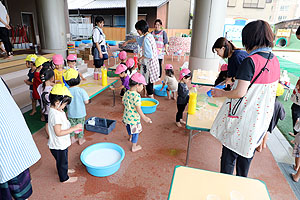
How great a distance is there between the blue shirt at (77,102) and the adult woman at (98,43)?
196 centimetres

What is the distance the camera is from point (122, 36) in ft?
65.7

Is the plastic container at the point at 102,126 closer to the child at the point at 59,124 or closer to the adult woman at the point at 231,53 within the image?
the child at the point at 59,124

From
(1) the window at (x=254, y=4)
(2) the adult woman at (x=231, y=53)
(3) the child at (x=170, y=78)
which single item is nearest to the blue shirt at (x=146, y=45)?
(3) the child at (x=170, y=78)

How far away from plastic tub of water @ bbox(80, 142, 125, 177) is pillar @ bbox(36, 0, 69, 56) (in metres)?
5.70

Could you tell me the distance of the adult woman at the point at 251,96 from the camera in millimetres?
1660

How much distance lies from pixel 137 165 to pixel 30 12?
1174 centimetres

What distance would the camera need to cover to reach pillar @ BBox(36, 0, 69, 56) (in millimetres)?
6758

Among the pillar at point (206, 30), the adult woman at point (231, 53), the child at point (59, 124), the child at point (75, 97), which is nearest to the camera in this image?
the child at point (59, 124)

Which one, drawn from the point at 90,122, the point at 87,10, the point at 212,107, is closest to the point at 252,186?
the point at 212,107

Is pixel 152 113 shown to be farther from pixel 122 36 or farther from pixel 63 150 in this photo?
pixel 122 36

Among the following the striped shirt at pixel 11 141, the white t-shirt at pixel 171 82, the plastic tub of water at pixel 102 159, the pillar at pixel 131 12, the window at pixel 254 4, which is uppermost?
the window at pixel 254 4

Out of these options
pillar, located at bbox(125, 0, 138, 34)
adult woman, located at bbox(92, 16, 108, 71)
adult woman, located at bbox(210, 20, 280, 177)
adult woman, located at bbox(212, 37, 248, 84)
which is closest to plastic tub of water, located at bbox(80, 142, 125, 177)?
adult woman, located at bbox(210, 20, 280, 177)

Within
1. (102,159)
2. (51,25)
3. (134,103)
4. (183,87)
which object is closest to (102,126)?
(102,159)

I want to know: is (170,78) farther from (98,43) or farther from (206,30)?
(206,30)
